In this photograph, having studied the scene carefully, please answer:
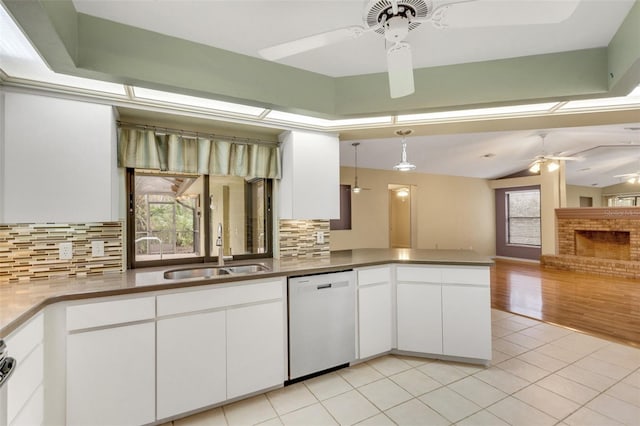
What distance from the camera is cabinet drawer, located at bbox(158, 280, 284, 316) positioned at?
1909 mm

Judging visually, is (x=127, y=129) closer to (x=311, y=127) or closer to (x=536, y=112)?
(x=311, y=127)

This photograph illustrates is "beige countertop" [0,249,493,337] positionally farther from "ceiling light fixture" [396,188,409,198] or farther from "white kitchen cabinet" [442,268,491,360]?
"ceiling light fixture" [396,188,409,198]

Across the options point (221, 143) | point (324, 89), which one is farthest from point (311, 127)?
point (221, 143)

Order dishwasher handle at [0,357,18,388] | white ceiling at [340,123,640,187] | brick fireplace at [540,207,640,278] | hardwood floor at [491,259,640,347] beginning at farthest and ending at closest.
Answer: brick fireplace at [540,207,640,278] → white ceiling at [340,123,640,187] → hardwood floor at [491,259,640,347] → dishwasher handle at [0,357,18,388]

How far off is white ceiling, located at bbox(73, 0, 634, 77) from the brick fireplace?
6626 millimetres

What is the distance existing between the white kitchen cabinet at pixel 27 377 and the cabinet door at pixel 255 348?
974mm

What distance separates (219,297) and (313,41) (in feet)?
5.49

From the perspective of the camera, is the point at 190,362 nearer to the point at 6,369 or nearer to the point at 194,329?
the point at 194,329

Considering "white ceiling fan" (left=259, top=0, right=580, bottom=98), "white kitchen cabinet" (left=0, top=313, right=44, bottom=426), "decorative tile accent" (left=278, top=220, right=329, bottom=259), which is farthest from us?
"decorative tile accent" (left=278, top=220, right=329, bottom=259)

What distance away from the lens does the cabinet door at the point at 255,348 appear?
6.88ft

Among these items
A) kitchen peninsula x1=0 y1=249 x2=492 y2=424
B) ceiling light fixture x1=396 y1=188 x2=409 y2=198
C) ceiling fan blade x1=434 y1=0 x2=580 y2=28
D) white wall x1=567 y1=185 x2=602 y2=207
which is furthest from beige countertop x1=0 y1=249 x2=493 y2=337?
white wall x1=567 y1=185 x2=602 y2=207

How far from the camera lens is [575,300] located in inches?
180

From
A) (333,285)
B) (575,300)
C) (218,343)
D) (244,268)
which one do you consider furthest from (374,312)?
(575,300)

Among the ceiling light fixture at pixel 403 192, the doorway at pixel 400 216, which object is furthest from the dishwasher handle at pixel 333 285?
the doorway at pixel 400 216
